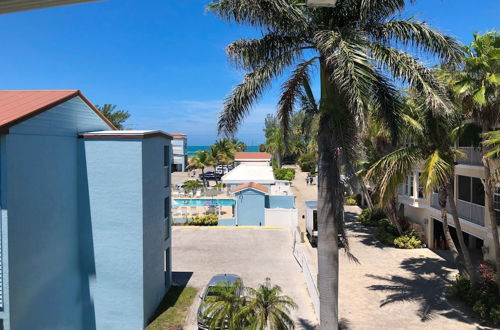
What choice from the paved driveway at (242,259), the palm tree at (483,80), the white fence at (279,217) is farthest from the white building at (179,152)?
the palm tree at (483,80)

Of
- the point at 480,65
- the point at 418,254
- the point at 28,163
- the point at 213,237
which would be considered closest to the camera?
the point at 28,163

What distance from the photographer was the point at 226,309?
7875 millimetres

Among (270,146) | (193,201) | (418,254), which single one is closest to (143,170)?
(418,254)

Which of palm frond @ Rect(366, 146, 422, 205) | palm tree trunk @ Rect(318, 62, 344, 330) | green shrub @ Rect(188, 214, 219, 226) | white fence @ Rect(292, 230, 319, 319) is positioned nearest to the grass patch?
white fence @ Rect(292, 230, 319, 319)

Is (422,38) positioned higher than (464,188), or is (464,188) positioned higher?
(422,38)

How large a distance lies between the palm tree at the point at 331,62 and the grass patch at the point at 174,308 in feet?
20.8

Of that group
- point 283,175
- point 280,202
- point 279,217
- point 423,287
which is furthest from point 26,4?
point 283,175

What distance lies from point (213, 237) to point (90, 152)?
43.8 feet

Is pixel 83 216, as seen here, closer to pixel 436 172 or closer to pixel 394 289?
pixel 436 172

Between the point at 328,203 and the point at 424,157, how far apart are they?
655cm

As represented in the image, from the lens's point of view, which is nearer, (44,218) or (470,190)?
(44,218)

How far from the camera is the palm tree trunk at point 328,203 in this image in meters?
7.42

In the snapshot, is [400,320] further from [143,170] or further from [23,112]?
[23,112]

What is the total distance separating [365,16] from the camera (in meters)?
7.22
